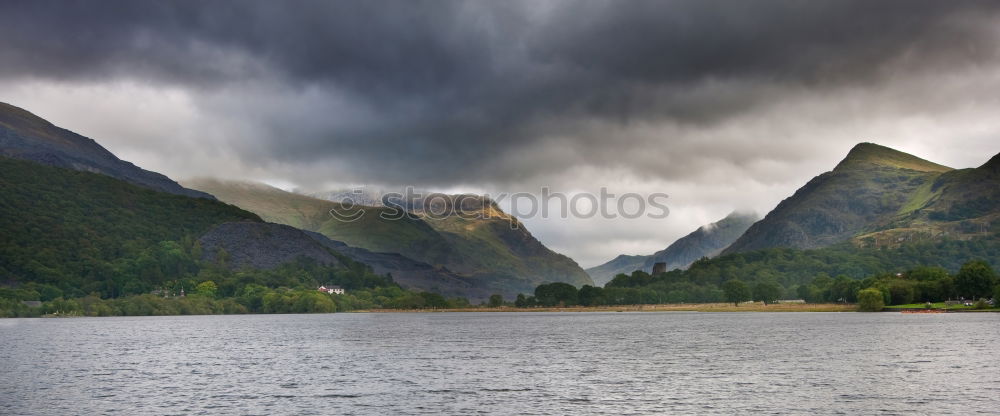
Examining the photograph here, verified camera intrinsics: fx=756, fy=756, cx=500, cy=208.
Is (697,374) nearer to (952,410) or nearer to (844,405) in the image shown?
(844,405)

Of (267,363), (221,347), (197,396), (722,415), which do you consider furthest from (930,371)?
(221,347)

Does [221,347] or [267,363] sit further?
[221,347]

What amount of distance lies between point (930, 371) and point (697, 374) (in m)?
32.7

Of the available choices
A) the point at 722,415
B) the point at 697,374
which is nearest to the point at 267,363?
the point at 697,374

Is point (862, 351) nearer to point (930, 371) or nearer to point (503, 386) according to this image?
point (930, 371)

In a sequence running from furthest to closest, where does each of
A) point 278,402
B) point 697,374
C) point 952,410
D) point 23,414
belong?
point 697,374, point 278,402, point 23,414, point 952,410

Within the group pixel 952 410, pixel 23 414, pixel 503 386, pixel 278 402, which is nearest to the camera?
pixel 952 410

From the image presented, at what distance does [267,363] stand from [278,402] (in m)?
53.2

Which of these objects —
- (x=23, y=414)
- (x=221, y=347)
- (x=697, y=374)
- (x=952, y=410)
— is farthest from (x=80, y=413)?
(x=221, y=347)

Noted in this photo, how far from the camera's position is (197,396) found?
94.8 meters

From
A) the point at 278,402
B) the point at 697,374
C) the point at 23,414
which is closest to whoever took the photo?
the point at 23,414

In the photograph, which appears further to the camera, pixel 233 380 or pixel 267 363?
pixel 267 363

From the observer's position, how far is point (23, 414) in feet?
266

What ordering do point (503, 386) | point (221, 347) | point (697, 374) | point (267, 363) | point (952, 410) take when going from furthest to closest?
point (221, 347), point (267, 363), point (697, 374), point (503, 386), point (952, 410)
